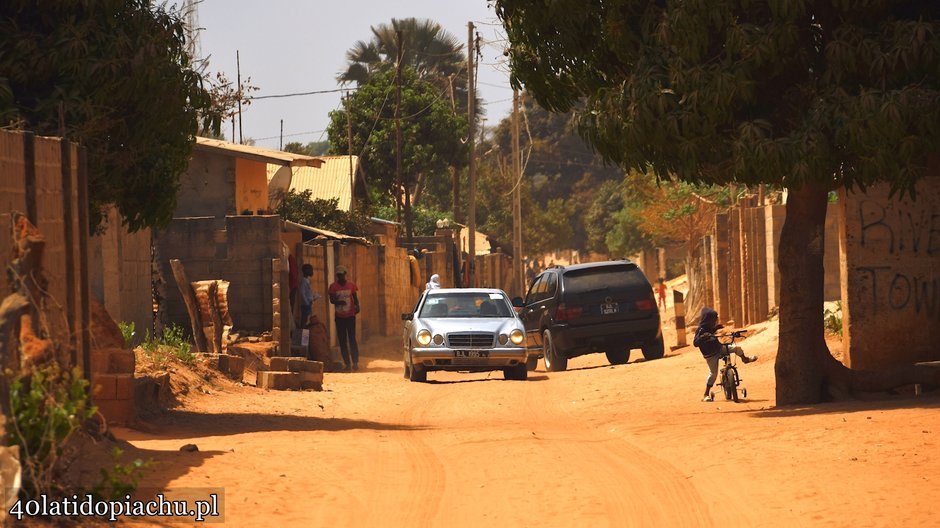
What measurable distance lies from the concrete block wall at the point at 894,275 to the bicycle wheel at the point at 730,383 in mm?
1459

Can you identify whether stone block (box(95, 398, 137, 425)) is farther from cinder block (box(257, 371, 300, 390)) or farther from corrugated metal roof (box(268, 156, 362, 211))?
corrugated metal roof (box(268, 156, 362, 211))

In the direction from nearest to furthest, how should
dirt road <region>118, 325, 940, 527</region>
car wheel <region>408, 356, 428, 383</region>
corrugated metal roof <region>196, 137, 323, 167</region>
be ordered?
1. dirt road <region>118, 325, 940, 527</region>
2. car wheel <region>408, 356, 428, 383</region>
3. corrugated metal roof <region>196, 137, 323, 167</region>

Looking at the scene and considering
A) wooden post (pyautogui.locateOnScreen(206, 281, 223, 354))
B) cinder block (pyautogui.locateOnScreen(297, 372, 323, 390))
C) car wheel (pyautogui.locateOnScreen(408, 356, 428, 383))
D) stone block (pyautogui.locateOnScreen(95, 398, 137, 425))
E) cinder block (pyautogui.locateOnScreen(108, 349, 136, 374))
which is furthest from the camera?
wooden post (pyautogui.locateOnScreen(206, 281, 223, 354))

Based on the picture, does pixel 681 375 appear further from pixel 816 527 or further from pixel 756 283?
pixel 816 527

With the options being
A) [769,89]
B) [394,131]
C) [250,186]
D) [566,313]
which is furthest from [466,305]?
[394,131]

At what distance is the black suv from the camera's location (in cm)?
2158

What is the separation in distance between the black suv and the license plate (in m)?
3.33

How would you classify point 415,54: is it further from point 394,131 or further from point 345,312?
point 345,312

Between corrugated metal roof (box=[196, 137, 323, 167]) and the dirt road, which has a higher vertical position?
corrugated metal roof (box=[196, 137, 323, 167])

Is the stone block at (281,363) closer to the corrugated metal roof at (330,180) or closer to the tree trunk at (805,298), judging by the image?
the tree trunk at (805,298)

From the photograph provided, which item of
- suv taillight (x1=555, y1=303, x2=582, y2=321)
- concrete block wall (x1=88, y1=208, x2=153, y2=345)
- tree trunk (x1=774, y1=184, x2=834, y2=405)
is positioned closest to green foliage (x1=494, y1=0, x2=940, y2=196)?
tree trunk (x1=774, y1=184, x2=834, y2=405)

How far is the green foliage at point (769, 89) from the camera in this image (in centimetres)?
1161

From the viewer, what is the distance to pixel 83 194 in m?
10.5

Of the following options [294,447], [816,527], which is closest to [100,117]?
[294,447]
